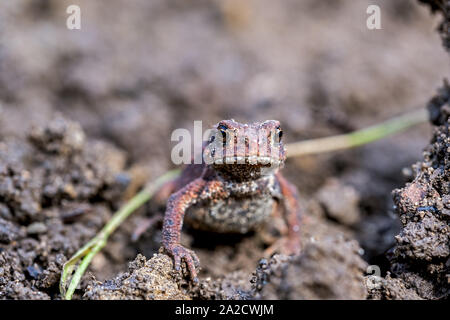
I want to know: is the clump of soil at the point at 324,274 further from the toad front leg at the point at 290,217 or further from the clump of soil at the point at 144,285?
the toad front leg at the point at 290,217

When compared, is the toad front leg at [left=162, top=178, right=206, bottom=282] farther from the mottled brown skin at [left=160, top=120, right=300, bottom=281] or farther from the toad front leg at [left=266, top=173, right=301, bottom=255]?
the toad front leg at [left=266, top=173, right=301, bottom=255]

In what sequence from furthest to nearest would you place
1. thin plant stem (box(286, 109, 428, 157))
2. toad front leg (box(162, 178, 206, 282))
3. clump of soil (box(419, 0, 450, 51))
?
thin plant stem (box(286, 109, 428, 157)), clump of soil (box(419, 0, 450, 51)), toad front leg (box(162, 178, 206, 282))

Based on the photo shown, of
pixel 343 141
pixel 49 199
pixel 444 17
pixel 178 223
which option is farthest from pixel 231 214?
pixel 444 17

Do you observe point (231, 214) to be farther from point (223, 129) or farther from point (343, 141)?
point (343, 141)

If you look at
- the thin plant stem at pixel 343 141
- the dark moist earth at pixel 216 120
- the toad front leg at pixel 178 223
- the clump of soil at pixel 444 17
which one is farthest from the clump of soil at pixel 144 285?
the clump of soil at pixel 444 17

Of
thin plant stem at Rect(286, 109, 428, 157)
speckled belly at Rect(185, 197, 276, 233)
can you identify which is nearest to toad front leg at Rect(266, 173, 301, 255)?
speckled belly at Rect(185, 197, 276, 233)
